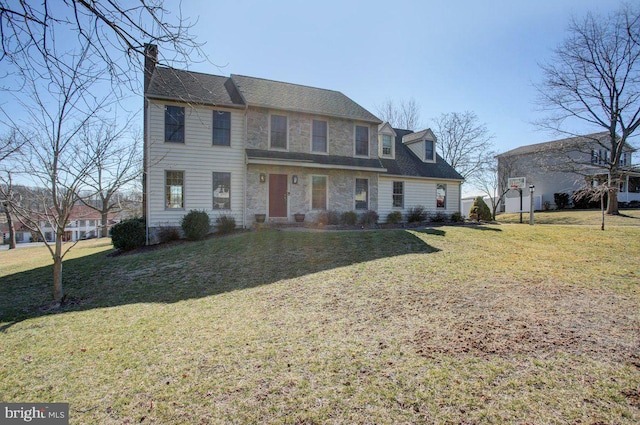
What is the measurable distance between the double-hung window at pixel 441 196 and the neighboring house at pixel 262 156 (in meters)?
1.96

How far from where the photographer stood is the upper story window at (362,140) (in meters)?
16.2

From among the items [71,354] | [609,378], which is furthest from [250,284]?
[609,378]

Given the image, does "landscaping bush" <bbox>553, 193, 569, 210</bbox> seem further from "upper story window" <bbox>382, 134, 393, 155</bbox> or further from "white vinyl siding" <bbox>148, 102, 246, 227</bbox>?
"white vinyl siding" <bbox>148, 102, 246, 227</bbox>

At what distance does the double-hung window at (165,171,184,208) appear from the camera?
41.8 feet

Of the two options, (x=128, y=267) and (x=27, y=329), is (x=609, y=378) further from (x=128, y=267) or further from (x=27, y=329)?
(x=128, y=267)

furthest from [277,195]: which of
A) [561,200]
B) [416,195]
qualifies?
[561,200]

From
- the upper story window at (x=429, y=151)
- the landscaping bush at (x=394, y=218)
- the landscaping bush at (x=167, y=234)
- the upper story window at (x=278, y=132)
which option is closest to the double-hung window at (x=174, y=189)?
the landscaping bush at (x=167, y=234)

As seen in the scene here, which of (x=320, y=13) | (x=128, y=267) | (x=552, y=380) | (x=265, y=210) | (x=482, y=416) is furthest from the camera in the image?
(x=265, y=210)

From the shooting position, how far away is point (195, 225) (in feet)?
38.5

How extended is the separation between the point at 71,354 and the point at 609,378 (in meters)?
5.59

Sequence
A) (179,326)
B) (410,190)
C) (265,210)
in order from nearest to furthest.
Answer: (179,326) → (265,210) → (410,190)

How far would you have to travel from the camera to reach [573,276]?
622cm

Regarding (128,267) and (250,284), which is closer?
(250,284)

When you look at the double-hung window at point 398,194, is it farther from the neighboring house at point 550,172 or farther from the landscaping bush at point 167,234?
the neighboring house at point 550,172
